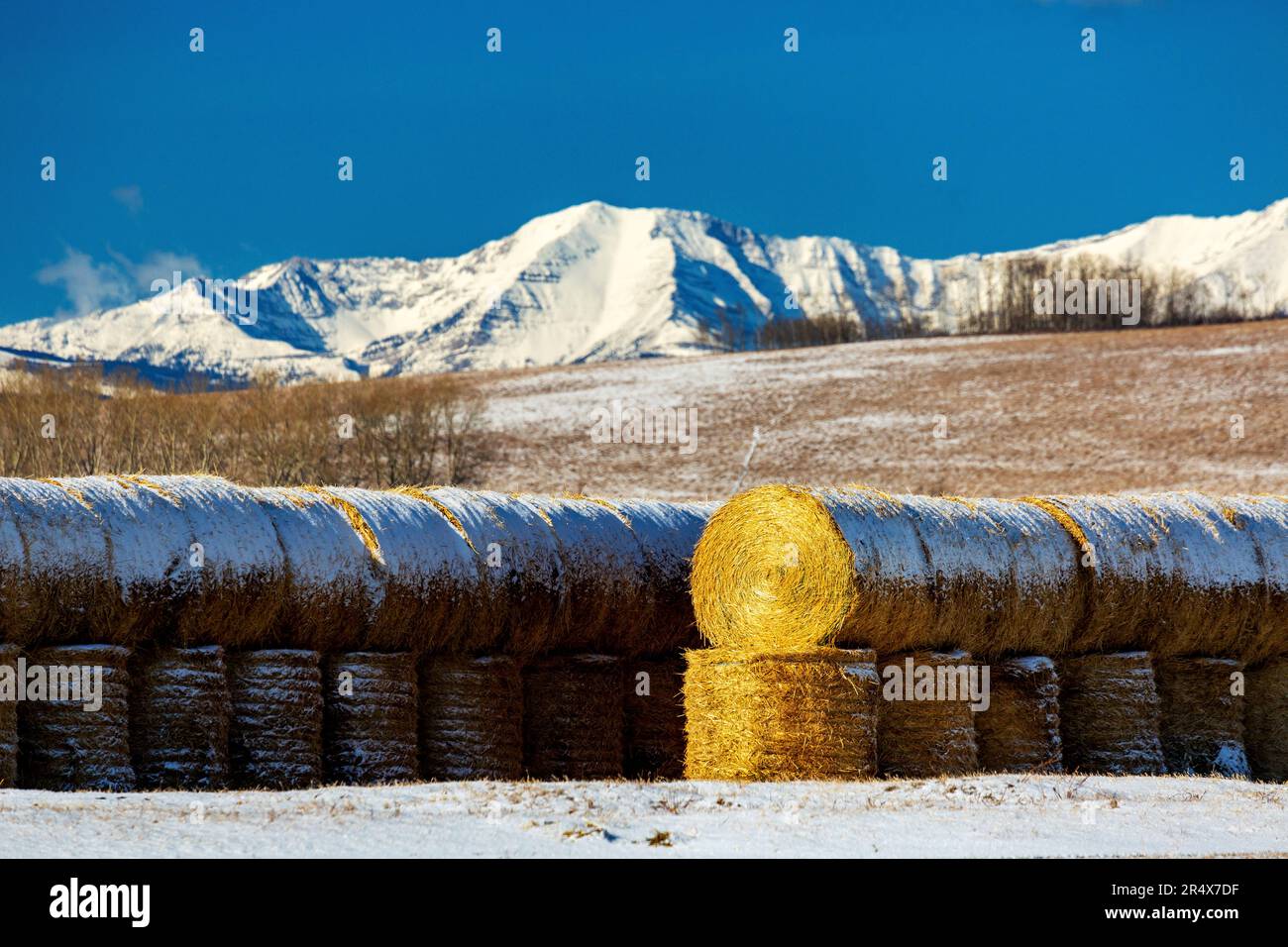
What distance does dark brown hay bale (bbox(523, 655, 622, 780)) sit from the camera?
16719 millimetres

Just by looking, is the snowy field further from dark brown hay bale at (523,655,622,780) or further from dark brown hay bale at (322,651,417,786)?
dark brown hay bale at (523,655,622,780)

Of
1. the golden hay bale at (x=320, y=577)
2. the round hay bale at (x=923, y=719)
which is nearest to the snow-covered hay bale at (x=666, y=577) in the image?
the round hay bale at (x=923, y=719)

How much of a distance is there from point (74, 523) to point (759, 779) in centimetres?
643

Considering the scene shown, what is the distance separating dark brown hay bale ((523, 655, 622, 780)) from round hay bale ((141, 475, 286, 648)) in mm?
3206

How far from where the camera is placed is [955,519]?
1606 cm

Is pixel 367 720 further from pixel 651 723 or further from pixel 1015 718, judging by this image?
pixel 1015 718

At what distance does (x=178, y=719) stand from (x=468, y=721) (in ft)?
9.98

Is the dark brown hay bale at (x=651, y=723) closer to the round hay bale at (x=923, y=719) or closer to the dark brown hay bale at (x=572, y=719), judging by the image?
the dark brown hay bale at (x=572, y=719)

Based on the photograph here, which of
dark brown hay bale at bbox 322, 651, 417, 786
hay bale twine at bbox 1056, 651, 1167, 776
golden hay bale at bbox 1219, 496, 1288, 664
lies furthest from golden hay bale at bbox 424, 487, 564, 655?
golden hay bale at bbox 1219, 496, 1288, 664

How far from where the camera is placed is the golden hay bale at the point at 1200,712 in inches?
695

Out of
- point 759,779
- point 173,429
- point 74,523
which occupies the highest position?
point 173,429

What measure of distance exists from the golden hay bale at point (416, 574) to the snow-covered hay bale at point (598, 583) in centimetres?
124
